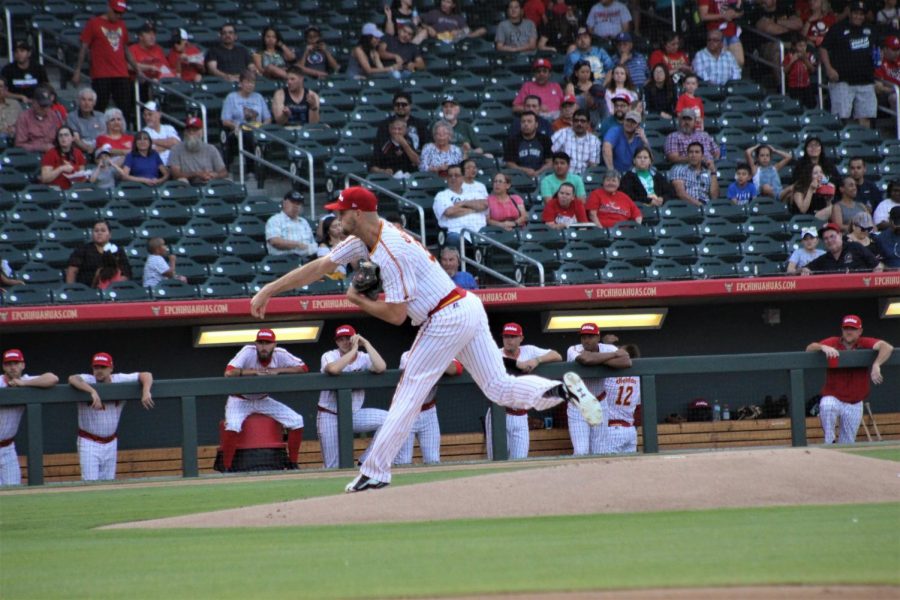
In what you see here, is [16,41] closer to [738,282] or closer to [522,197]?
[522,197]

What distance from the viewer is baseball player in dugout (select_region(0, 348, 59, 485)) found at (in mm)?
11656

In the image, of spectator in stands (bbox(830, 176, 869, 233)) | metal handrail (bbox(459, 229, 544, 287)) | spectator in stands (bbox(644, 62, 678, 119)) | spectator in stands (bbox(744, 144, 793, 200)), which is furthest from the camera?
spectator in stands (bbox(644, 62, 678, 119))

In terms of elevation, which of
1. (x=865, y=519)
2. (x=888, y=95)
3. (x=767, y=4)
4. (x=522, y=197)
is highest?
(x=767, y=4)

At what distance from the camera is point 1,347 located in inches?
508

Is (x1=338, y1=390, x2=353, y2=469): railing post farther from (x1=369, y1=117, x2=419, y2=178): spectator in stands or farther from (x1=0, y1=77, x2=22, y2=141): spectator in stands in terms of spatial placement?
(x1=0, y1=77, x2=22, y2=141): spectator in stands

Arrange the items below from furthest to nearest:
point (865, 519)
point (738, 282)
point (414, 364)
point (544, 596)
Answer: point (738, 282) < point (414, 364) < point (865, 519) < point (544, 596)

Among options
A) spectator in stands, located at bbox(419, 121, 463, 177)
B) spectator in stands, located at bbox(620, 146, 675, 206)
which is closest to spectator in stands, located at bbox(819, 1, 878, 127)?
spectator in stands, located at bbox(620, 146, 675, 206)

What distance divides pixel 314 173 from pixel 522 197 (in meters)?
2.44

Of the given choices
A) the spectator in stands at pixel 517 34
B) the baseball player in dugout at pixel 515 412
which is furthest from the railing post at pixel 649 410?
the spectator in stands at pixel 517 34

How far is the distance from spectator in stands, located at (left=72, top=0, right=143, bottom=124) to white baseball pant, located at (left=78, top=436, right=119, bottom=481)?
5641mm

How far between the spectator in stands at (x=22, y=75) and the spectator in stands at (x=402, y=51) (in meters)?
4.56

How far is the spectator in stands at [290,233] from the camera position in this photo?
1423 cm

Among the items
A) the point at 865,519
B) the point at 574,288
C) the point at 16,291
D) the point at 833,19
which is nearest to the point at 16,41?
the point at 16,291

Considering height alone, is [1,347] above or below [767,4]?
below
